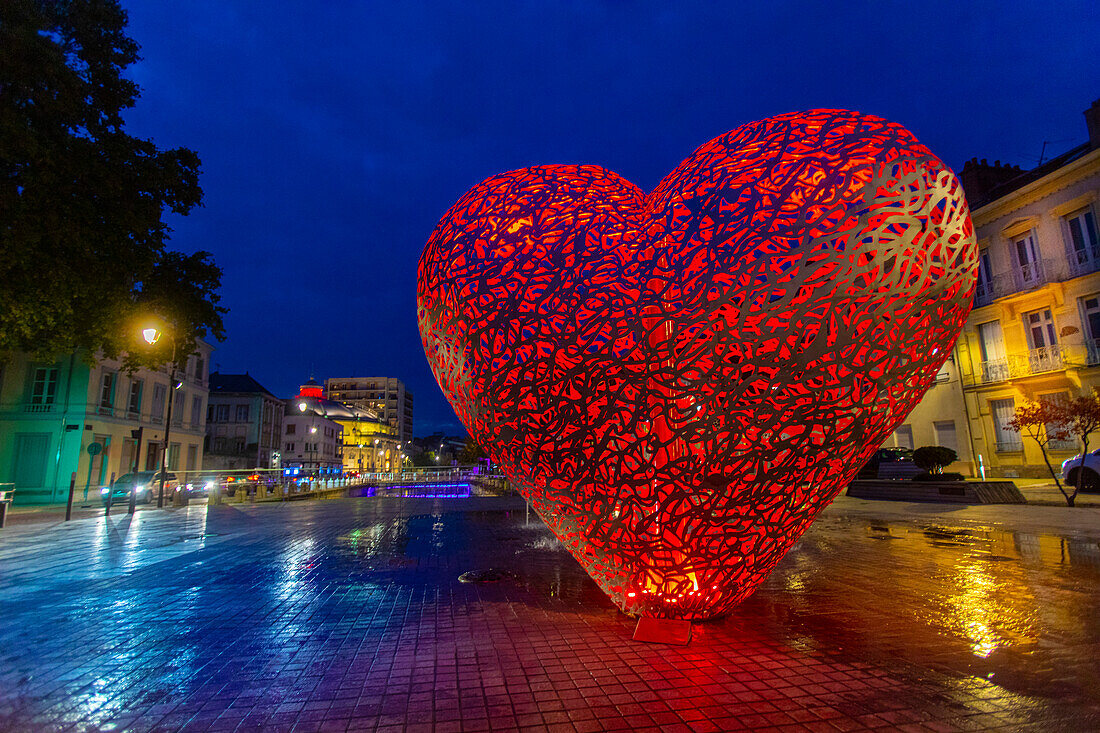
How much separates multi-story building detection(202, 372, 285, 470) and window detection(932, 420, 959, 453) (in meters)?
52.2

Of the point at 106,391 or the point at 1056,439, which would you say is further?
the point at 106,391

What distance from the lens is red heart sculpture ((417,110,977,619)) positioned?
12.7ft

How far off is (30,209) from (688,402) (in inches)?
643

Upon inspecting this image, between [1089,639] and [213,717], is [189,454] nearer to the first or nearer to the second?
[213,717]

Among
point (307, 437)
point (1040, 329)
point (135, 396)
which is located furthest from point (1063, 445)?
point (307, 437)

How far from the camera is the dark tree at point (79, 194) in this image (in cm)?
1295

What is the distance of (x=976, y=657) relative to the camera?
399cm

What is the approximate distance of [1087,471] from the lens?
17.1 metres

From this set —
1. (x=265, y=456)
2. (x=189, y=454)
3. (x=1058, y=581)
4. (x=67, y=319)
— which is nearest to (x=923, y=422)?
(x=1058, y=581)

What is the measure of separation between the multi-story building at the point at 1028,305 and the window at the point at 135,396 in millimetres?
41620

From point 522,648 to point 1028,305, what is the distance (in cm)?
2767

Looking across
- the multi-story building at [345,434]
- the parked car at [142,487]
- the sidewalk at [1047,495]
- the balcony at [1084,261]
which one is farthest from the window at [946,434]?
the multi-story building at [345,434]

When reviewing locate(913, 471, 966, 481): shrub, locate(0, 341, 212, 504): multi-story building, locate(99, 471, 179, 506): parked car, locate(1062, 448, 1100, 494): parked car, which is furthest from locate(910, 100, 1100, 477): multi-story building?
locate(0, 341, 212, 504): multi-story building

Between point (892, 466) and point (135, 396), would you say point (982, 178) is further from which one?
point (135, 396)
